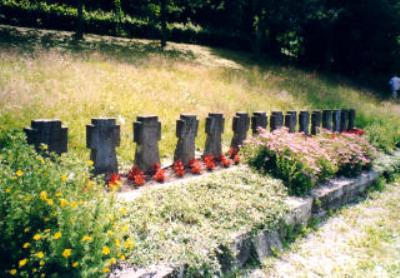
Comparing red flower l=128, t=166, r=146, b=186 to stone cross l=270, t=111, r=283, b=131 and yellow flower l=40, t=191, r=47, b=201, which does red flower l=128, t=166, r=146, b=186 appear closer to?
yellow flower l=40, t=191, r=47, b=201

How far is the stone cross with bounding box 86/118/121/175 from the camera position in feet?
13.7

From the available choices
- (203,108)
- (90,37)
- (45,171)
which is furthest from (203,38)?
(45,171)

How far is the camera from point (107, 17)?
941 inches

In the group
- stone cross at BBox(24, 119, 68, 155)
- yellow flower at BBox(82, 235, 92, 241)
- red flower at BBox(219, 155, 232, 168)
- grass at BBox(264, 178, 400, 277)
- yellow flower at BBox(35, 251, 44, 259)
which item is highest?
stone cross at BBox(24, 119, 68, 155)

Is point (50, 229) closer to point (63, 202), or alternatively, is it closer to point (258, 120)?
point (63, 202)

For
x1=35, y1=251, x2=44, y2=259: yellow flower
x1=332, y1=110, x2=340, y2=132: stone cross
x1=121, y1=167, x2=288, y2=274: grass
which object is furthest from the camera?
x1=332, y1=110, x2=340, y2=132: stone cross

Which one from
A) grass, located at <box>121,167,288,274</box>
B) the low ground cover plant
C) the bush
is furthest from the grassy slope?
the bush

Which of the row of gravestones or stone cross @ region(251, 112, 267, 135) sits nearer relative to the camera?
the row of gravestones

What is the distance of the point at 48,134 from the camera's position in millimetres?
3748

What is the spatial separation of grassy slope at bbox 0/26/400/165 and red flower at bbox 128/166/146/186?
1.03 meters

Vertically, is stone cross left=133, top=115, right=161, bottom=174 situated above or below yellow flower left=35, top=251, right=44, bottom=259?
above

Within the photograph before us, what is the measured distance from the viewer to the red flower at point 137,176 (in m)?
4.46

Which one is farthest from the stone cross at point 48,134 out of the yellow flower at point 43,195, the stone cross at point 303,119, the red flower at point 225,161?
the stone cross at point 303,119

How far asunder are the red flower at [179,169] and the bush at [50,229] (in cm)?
217
